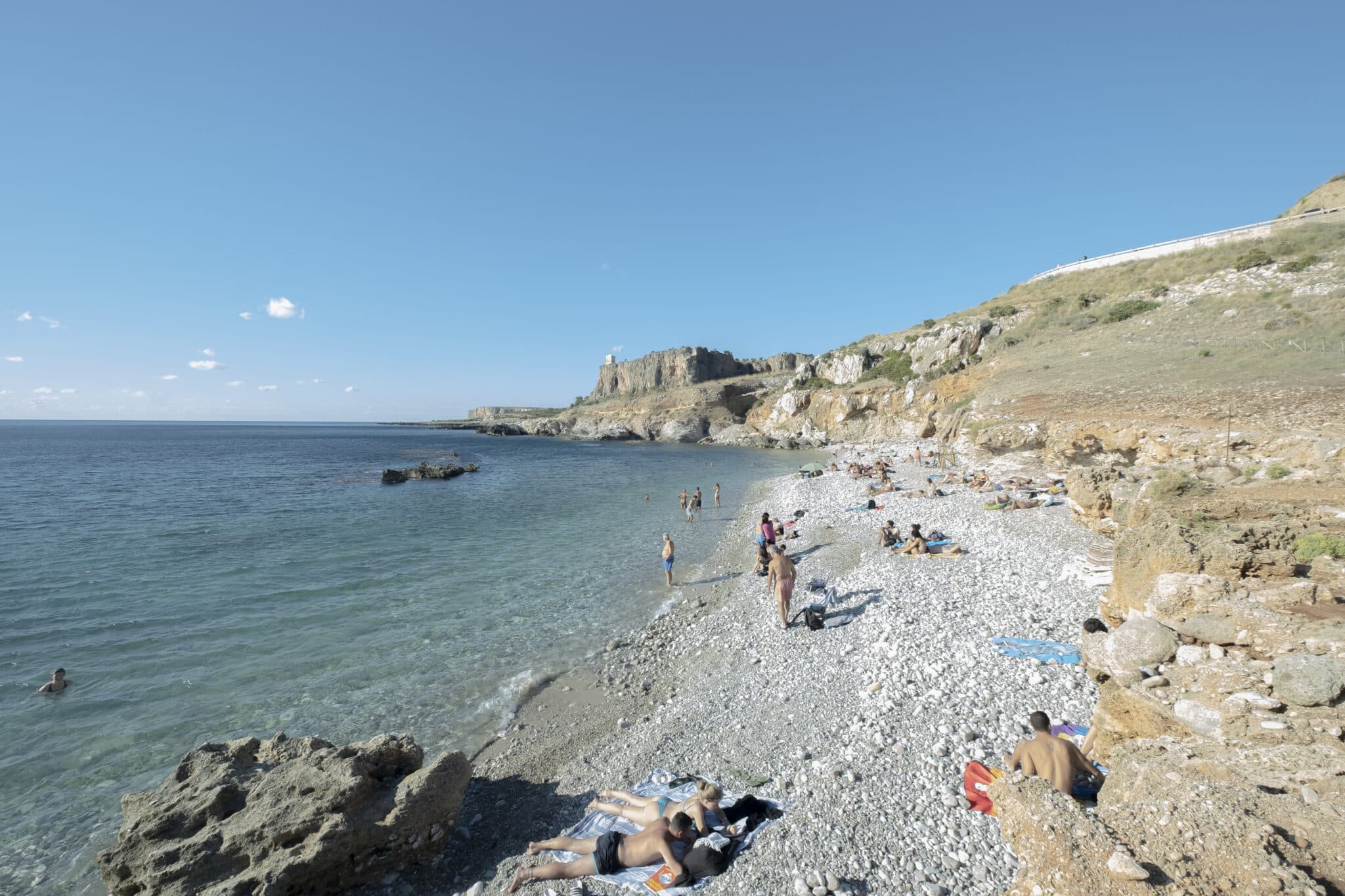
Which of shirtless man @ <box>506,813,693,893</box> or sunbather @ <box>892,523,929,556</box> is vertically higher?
sunbather @ <box>892,523,929,556</box>

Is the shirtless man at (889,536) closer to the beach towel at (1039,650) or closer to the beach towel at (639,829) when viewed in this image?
the beach towel at (1039,650)

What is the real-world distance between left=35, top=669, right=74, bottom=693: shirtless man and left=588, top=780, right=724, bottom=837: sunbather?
9953 mm

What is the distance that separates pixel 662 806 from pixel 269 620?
442 inches

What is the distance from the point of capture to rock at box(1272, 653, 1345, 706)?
364 centimetres

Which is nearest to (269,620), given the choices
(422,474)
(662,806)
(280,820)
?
(280,820)

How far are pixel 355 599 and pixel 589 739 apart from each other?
28.9ft

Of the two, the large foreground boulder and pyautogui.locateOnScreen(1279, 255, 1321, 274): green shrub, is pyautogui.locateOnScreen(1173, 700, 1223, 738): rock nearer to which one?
the large foreground boulder

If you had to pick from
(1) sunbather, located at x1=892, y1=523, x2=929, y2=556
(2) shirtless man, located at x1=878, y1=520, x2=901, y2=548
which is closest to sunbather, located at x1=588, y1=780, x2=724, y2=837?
(1) sunbather, located at x1=892, y1=523, x2=929, y2=556

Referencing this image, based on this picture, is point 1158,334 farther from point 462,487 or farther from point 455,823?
point 462,487

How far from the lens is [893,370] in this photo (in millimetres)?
58125

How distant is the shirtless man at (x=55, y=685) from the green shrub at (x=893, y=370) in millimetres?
55838

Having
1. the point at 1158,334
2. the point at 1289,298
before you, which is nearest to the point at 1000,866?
the point at 1158,334

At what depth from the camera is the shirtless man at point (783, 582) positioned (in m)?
10.2

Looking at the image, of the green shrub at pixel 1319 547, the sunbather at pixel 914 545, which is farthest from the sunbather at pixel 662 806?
the sunbather at pixel 914 545
